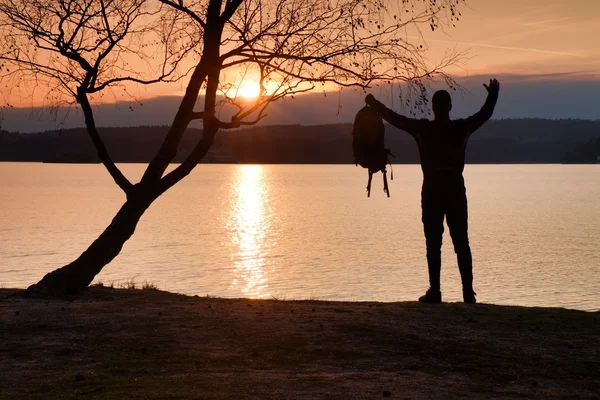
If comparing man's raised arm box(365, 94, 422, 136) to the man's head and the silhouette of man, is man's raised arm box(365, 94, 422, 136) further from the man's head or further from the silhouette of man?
the man's head

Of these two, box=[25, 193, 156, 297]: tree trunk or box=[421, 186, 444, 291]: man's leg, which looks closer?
box=[421, 186, 444, 291]: man's leg

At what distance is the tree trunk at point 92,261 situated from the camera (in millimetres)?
16078

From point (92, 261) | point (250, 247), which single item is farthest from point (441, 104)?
point (250, 247)

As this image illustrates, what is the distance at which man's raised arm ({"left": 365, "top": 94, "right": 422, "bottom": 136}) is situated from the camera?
14.4m

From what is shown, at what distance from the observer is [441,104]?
47.3ft

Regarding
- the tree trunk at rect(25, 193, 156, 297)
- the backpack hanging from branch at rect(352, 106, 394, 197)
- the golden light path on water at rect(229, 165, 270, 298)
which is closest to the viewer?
the backpack hanging from branch at rect(352, 106, 394, 197)

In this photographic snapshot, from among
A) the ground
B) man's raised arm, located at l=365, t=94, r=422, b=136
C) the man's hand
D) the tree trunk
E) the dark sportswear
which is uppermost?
the man's hand

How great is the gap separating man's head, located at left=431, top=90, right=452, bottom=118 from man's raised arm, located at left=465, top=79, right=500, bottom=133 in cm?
38

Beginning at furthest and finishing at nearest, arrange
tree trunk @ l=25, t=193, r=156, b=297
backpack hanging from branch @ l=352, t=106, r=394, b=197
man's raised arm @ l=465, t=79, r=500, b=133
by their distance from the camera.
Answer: tree trunk @ l=25, t=193, r=156, b=297
backpack hanging from branch @ l=352, t=106, r=394, b=197
man's raised arm @ l=465, t=79, r=500, b=133

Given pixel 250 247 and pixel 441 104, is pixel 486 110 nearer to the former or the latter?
pixel 441 104

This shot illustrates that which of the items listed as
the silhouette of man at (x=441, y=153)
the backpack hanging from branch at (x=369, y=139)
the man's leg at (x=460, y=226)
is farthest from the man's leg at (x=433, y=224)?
the backpack hanging from branch at (x=369, y=139)

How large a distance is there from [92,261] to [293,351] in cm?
672

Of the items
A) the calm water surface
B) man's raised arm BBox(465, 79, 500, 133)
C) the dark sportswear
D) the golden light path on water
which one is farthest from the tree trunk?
the golden light path on water

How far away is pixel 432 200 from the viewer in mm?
14539
